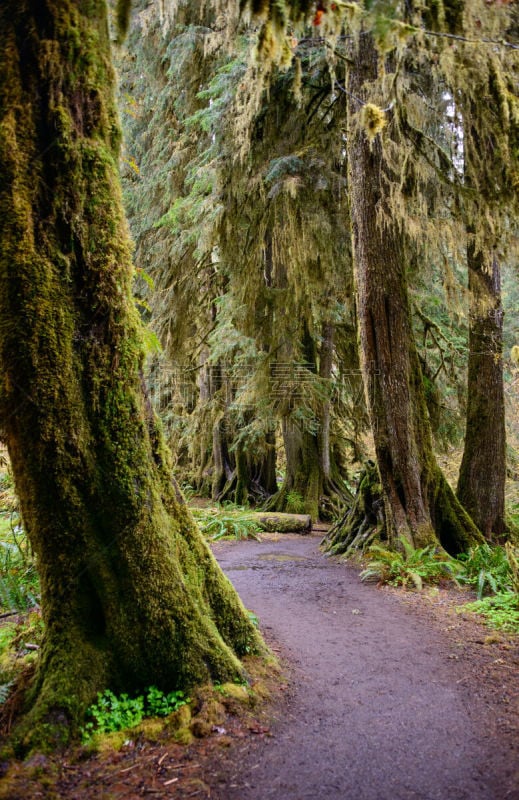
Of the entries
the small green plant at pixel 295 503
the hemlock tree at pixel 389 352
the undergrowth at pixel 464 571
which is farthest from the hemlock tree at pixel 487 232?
the small green plant at pixel 295 503

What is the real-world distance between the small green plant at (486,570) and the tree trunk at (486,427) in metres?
1.14

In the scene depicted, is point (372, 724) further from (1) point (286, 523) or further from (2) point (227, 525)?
(1) point (286, 523)

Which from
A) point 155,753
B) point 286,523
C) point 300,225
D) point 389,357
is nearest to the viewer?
point 155,753

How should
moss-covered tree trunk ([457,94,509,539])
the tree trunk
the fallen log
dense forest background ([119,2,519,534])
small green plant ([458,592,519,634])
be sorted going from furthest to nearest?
1. the fallen log
2. the tree trunk
3. moss-covered tree trunk ([457,94,509,539])
4. dense forest background ([119,2,519,534])
5. small green plant ([458,592,519,634])

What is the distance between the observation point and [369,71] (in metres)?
7.59

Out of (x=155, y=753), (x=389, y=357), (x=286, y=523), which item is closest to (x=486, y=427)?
(x=389, y=357)

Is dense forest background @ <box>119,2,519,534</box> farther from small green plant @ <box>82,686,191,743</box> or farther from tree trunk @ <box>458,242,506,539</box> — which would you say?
small green plant @ <box>82,686,191,743</box>

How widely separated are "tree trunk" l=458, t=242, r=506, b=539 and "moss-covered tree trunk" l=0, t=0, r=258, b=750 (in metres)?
6.40

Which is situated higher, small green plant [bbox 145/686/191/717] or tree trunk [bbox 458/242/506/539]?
tree trunk [bbox 458/242/506/539]

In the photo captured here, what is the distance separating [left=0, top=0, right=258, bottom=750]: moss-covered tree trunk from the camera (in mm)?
2965

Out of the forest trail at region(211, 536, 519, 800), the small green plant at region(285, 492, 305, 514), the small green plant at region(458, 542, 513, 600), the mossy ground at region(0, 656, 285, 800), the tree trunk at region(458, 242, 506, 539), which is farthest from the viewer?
the small green plant at region(285, 492, 305, 514)

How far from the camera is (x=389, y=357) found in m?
7.73

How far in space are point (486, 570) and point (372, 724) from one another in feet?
12.8

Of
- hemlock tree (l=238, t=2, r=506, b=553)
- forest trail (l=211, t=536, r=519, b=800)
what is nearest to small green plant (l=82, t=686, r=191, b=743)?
forest trail (l=211, t=536, r=519, b=800)
